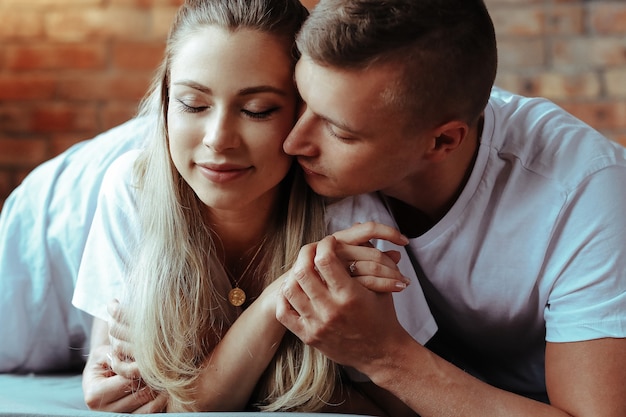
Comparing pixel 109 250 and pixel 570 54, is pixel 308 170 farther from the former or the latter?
pixel 570 54

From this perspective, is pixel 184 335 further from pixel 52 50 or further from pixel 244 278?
pixel 52 50

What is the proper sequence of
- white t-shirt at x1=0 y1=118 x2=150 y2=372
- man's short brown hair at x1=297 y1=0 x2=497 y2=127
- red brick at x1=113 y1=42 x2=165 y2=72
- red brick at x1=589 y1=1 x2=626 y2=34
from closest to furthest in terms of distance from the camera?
man's short brown hair at x1=297 y1=0 x2=497 y2=127
white t-shirt at x1=0 y1=118 x2=150 y2=372
red brick at x1=589 y1=1 x2=626 y2=34
red brick at x1=113 y1=42 x2=165 y2=72

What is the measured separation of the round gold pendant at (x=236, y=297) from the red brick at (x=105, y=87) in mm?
1383

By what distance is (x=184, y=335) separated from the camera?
1394 mm

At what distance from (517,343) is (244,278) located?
50 cm

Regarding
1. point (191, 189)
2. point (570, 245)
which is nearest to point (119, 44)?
point (191, 189)

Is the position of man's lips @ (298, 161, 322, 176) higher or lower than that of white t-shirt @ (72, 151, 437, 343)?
higher

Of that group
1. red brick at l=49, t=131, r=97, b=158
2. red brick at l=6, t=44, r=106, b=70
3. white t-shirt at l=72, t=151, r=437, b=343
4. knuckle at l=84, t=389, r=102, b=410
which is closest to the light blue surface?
knuckle at l=84, t=389, r=102, b=410

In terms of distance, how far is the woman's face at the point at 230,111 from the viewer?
4.20 feet

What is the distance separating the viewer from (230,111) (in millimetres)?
1289

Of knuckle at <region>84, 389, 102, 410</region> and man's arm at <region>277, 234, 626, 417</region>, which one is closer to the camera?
man's arm at <region>277, 234, 626, 417</region>

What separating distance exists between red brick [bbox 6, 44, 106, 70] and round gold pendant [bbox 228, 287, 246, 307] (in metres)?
1.47

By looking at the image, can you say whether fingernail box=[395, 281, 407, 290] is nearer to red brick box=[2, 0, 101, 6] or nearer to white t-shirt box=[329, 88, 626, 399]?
white t-shirt box=[329, 88, 626, 399]

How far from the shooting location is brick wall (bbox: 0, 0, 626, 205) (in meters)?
2.60
